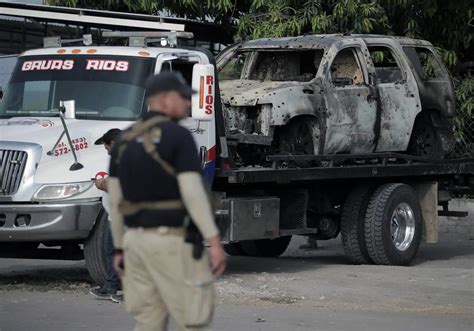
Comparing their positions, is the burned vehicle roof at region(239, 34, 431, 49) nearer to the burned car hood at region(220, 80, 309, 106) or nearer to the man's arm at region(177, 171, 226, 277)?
the burned car hood at region(220, 80, 309, 106)

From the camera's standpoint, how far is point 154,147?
6.22m

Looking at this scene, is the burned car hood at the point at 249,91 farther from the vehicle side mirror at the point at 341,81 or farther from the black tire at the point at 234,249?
the black tire at the point at 234,249

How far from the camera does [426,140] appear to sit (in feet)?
50.9

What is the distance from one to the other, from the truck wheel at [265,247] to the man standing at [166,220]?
916 cm

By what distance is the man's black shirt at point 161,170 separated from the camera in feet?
20.4

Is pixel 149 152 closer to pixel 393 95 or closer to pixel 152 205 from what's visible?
pixel 152 205

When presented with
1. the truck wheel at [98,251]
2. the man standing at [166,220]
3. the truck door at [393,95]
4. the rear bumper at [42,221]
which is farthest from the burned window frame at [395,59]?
the man standing at [166,220]

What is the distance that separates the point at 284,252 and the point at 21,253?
528 centimetres

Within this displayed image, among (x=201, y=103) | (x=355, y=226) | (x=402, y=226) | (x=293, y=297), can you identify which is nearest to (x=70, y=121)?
(x=201, y=103)

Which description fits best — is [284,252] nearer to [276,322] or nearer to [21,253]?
[21,253]

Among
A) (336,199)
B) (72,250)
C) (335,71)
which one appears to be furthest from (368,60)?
(72,250)

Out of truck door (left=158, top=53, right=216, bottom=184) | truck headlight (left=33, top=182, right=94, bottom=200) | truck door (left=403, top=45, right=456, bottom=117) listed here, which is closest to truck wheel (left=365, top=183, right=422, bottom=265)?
truck door (left=403, top=45, right=456, bottom=117)

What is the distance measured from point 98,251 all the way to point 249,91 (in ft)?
9.96

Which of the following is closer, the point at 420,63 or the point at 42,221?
the point at 42,221
